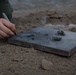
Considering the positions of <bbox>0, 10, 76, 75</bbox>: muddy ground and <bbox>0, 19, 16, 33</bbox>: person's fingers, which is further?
<bbox>0, 19, 16, 33</bbox>: person's fingers

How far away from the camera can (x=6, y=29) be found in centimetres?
247

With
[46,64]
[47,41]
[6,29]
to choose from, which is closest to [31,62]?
[46,64]

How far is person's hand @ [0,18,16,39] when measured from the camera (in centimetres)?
248

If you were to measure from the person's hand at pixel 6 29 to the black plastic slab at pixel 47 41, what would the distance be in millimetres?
58

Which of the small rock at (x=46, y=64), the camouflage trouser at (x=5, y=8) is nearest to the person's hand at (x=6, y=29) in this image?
the small rock at (x=46, y=64)

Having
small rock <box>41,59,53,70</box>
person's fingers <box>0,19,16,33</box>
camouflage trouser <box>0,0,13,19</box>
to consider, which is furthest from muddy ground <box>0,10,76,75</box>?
camouflage trouser <box>0,0,13,19</box>

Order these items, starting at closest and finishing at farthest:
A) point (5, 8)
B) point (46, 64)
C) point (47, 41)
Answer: point (46, 64) → point (47, 41) → point (5, 8)

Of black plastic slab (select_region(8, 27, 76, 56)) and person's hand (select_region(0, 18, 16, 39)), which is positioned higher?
person's hand (select_region(0, 18, 16, 39))

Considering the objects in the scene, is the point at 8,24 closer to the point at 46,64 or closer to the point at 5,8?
the point at 46,64

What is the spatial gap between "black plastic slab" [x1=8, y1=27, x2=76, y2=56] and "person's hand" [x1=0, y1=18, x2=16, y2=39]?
0.06 meters

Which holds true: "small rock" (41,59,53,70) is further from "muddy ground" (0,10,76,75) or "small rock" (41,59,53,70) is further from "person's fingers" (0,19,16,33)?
"person's fingers" (0,19,16,33)

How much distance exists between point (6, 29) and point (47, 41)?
1.20 ft

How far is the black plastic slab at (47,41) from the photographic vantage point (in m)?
2.32

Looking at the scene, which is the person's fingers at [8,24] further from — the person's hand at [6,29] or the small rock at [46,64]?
the small rock at [46,64]
